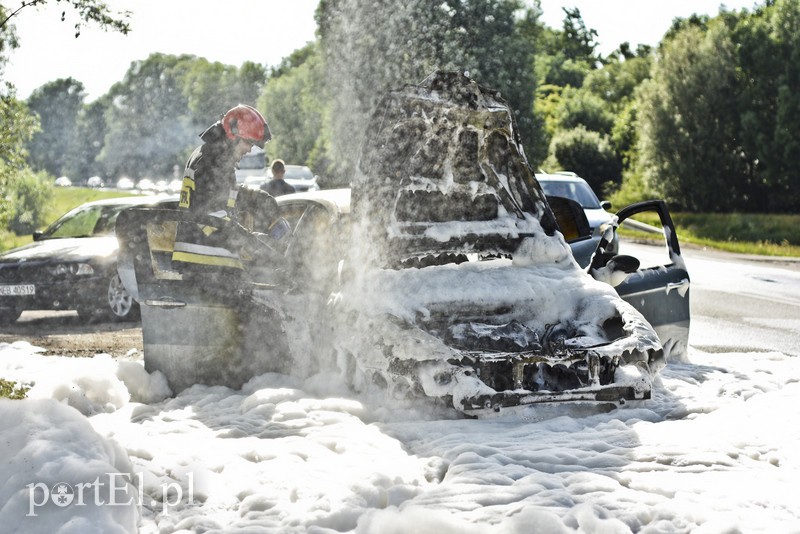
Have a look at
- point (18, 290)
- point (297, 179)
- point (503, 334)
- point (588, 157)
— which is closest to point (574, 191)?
point (18, 290)

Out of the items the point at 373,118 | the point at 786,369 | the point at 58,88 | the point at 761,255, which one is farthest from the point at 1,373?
the point at 58,88

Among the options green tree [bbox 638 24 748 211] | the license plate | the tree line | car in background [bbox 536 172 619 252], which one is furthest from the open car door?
green tree [bbox 638 24 748 211]

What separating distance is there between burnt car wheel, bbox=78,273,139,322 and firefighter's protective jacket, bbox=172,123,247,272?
5.33 metres

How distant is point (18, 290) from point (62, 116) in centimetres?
14943

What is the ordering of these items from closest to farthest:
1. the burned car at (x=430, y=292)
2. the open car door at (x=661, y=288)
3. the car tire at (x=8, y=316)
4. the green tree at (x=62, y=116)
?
1. the burned car at (x=430, y=292)
2. the open car door at (x=661, y=288)
3. the car tire at (x=8, y=316)
4. the green tree at (x=62, y=116)

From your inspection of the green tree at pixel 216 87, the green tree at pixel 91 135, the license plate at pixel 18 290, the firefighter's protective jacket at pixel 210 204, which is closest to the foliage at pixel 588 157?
the license plate at pixel 18 290

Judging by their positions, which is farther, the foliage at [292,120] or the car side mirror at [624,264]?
the foliage at [292,120]

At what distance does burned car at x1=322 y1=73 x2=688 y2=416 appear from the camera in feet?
18.6

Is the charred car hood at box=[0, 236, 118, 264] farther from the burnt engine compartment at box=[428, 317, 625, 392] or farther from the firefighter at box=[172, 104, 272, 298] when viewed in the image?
the burnt engine compartment at box=[428, 317, 625, 392]

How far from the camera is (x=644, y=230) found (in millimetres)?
32469

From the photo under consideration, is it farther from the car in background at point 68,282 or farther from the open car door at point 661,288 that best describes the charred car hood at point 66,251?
the open car door at point 661,288

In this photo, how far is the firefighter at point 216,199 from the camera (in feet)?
22.3

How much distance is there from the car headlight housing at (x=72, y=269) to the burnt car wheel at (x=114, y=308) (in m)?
0.28

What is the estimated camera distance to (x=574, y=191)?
1642cm
